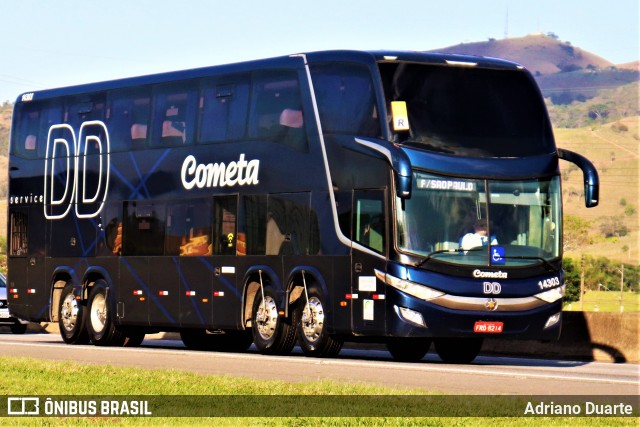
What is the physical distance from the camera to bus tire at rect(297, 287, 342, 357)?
2380 centimetres

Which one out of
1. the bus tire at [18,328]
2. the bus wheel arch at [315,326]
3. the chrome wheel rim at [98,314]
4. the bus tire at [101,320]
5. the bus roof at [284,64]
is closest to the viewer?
the bus roof at [284,64]

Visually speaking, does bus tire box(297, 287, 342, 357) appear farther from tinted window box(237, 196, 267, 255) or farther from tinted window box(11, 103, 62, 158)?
tinted window box(11, 103, 62, 158)

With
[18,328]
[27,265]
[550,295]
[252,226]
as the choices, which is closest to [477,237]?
[550,295]

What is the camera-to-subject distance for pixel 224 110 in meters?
26.2

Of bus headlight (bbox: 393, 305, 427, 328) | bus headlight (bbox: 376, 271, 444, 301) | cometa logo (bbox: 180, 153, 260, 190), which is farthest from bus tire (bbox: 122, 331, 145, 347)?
bus headlight (bbox: 376, 271, 444, 301)

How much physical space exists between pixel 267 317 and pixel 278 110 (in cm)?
338

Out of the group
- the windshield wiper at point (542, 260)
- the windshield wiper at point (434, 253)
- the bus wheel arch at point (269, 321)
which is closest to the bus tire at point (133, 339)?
the bus wheel arch at point (269, 321)

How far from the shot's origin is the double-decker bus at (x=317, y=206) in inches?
875

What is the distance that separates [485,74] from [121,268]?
880cm

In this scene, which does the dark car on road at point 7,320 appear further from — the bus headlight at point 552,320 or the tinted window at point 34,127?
the bus headlight at point 552,320

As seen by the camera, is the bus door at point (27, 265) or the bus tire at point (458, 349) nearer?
the bus tire at point (458, 349)

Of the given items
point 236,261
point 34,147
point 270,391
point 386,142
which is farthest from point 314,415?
point 34,147

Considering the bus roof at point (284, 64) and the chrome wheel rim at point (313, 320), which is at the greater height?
the bus roof at point (284, 64)

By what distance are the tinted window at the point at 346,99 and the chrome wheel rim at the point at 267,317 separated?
3153mm
